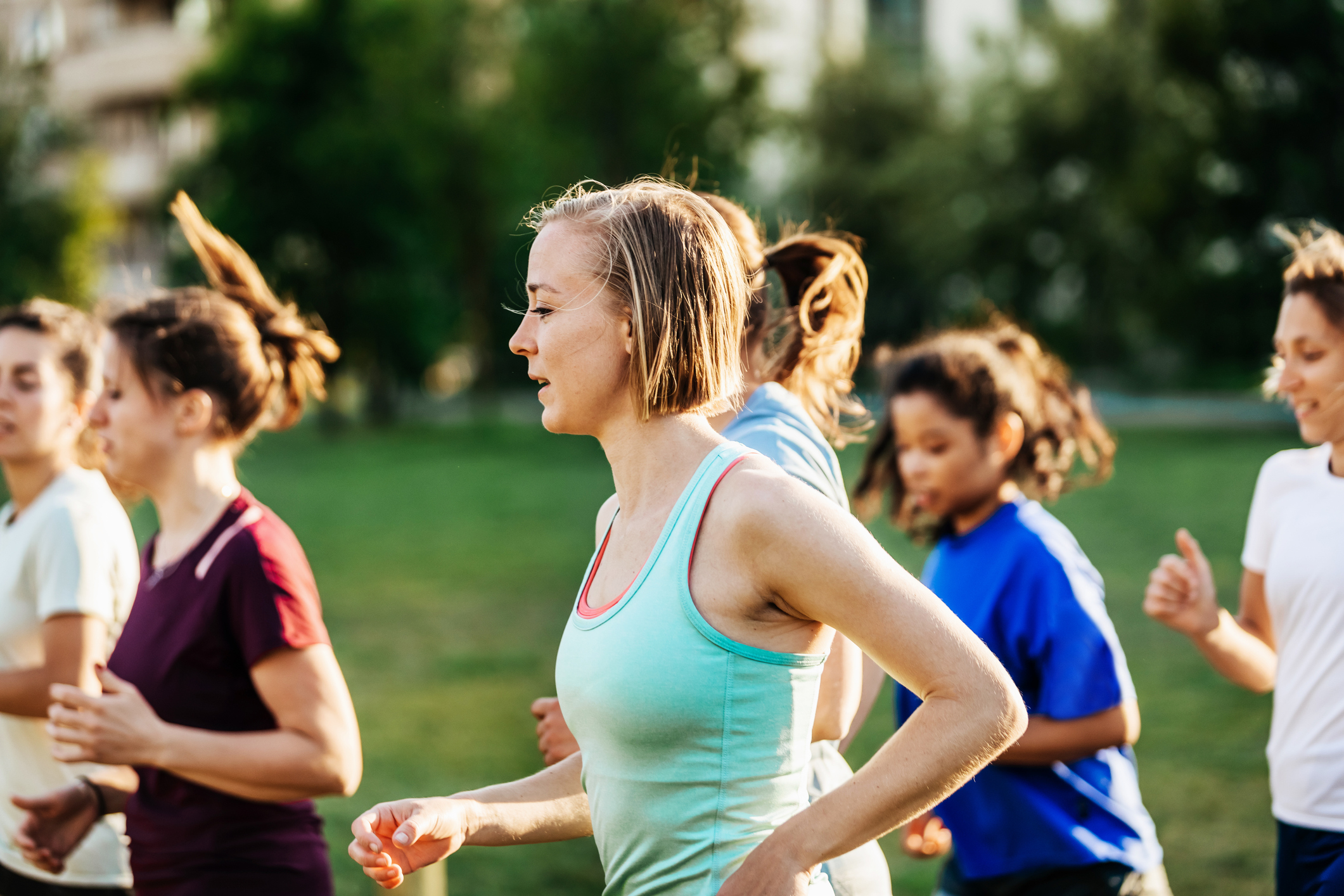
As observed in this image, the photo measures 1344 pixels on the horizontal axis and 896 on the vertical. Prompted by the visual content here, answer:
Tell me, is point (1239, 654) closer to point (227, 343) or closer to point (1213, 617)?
point (1213, 617)

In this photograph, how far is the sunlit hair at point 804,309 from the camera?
2.82 metres

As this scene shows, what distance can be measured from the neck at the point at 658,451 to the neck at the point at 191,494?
139 cm

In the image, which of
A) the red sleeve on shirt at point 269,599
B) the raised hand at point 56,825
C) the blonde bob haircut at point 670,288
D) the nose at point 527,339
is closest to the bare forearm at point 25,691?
the raised hand at point 56,825

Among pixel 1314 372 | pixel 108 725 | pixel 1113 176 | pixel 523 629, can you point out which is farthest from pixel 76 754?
pixel 1113 176

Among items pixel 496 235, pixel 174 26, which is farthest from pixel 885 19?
pixel 174 26

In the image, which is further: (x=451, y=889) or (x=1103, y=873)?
(x=451, y=889)

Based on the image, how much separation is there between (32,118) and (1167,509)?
25.5m

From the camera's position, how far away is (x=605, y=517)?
7.44 ft

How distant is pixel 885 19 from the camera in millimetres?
68375

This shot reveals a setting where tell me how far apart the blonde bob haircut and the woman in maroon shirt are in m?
1.19

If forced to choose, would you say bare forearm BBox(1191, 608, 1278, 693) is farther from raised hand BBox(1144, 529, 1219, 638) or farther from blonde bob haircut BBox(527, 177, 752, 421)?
blonde bob haircut BBox(527, 177, 752, 421)

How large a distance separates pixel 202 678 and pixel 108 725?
271 mm

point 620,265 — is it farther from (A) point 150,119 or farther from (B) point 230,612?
(A) point 150,119

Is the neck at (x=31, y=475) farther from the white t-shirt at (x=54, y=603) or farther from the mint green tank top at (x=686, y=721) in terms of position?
the mint green tank top at (x=686, y=721)
